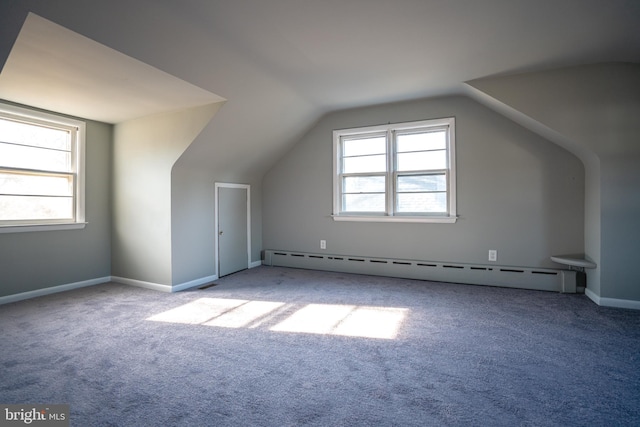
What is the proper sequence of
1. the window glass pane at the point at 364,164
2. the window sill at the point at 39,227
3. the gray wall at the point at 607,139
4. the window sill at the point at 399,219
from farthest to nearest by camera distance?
1. the window glass pane at the point at 364,164
2. the window sill at the point at 399,219
3. the window sill at the point at 39,227
4. the gray wall at the point at 607,139

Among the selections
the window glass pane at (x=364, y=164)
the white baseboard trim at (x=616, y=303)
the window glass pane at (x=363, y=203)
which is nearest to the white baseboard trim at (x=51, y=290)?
the window glass pane at (x=363, y=203)

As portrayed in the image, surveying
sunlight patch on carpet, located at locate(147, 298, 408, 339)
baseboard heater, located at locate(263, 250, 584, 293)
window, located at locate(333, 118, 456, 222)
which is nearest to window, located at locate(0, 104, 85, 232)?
sunlight patch on carpet, located at locate(147, 298, 408, 339)

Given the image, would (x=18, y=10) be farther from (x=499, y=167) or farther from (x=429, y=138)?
(x=499, y=167)

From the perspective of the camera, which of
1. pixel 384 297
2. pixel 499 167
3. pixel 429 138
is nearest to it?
pixel 384 297

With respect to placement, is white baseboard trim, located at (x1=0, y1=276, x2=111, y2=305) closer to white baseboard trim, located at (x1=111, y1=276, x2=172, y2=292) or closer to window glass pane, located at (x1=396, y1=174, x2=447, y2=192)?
white baseboard trim, located at (x1=111, y1=276, x2=172, y2=292)

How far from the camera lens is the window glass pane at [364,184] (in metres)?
4.82

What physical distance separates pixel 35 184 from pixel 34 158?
0.31 m

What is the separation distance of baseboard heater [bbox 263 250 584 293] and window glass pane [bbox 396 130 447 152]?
164 cm

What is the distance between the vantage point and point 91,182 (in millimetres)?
4312

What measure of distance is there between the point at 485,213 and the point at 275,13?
11.3ft

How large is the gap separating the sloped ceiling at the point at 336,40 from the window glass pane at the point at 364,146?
92 cm

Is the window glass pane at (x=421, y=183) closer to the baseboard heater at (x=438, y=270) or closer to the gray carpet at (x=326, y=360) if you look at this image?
the baseboard heater at (x=438, y=270)

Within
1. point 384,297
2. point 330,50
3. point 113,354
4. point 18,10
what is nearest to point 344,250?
point 384,297

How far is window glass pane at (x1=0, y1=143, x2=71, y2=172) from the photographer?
3.54 m
